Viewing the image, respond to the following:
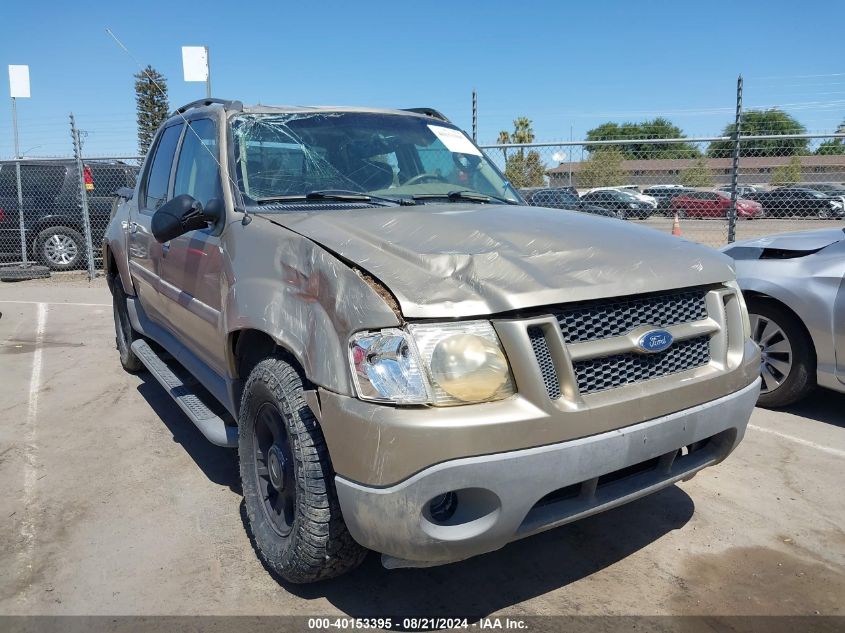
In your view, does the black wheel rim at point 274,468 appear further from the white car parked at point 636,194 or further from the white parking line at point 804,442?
the white car parked at point 636,194

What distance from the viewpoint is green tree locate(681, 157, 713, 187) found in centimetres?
996

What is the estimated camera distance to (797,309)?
4.38 metres

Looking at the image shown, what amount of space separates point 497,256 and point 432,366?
49 cm

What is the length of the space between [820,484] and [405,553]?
2.68 meters

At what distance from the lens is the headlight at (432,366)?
2.05 metres

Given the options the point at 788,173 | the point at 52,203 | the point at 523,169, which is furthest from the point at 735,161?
the point at 52,203

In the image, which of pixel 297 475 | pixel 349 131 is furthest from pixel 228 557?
pixel 349 131

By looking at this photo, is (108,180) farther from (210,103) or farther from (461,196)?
(461,196)

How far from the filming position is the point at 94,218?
39.6ft

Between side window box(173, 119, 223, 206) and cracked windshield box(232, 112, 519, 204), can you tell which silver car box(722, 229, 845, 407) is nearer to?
cracked windshield box(232, 112, 519, 204)

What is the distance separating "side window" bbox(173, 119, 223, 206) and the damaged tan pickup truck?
3.2 inches

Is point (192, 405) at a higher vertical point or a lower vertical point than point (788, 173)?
lower

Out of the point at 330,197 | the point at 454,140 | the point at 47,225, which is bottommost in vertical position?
the point at 47,225

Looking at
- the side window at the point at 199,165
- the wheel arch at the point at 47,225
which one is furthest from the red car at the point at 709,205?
the wheel arch at the point at 47,225
